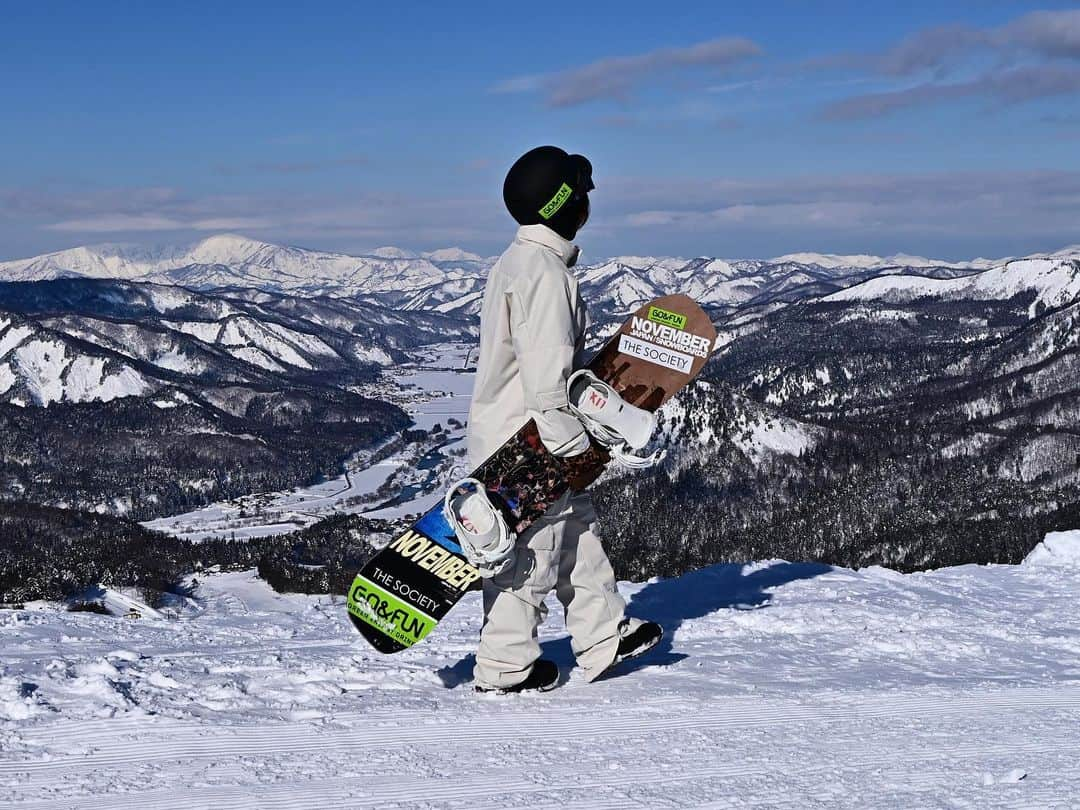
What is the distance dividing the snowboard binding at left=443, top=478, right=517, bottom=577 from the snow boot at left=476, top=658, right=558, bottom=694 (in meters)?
0.84

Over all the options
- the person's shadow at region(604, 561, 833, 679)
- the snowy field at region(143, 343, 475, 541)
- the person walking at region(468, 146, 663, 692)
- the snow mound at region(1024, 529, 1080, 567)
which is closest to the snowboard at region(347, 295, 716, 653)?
the person walking at region(468, 146, 663, 692)

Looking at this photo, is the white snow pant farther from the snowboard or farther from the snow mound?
the snow mound

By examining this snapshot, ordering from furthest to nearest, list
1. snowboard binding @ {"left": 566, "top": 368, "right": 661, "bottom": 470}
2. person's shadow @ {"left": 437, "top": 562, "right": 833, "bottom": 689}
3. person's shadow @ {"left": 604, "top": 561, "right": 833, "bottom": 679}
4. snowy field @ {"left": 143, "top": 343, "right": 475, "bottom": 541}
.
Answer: snowy field @ {"left": 143, "top": 343, "right": 475, "bottom": 541}
person's shadow @ {"left": 604, "top": 561, "right": 833, "bottom": 679}
person's shadow @ {"left": 437, "top": 562, "right": 833, "bottom": 689}
snowboard binding @ {"left": 566, "top": 368, "right": 661, "bottom": 470}

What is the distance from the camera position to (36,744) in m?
4.79

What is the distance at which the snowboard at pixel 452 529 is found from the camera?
19.6 feet

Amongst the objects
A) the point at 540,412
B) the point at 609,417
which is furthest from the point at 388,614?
the point at 609,417

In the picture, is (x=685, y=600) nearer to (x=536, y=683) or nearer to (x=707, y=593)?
(x=707, y=593)

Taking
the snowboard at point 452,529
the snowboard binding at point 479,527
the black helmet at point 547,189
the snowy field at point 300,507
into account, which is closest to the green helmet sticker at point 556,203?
the black helmet at point 547,189

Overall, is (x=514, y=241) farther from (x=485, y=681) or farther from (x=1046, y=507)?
(x=1046, y=507)

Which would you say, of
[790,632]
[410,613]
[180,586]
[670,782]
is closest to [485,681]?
[410,613]

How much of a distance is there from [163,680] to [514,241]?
3574mm

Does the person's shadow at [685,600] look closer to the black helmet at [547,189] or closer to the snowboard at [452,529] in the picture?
the snowboard at [452,529]

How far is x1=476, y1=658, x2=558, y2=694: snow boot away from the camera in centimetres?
617

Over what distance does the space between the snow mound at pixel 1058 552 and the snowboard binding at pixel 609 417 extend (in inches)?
384
